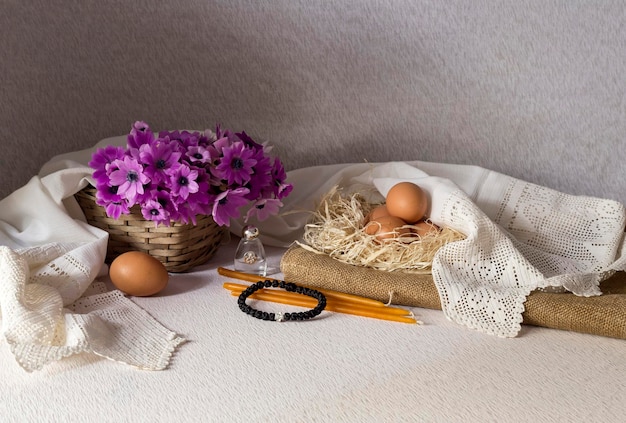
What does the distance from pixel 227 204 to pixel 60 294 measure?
1.08 ft

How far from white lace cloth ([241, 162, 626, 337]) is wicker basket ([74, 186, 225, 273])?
0.67 ft

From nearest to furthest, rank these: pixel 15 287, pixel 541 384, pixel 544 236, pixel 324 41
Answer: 1. pixel 541 384
2. pixel 15 287
3. pixel 544 236
4. pixel 324 41

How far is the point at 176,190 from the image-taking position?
137cm

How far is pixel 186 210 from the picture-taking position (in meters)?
1.40

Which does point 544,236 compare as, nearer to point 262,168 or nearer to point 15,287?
point 262,168

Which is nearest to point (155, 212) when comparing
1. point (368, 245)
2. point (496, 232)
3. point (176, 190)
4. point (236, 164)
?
point (176, 190)

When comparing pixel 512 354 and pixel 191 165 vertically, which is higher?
pixel 191 165

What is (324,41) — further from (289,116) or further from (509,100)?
(509,100)

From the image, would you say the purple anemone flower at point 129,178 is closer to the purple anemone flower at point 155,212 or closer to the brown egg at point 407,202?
the purple anemone flower at point 155,212

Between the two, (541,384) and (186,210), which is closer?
(541,384)

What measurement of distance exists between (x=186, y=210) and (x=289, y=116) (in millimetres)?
592

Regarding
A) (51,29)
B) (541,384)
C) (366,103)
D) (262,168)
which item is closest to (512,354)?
(541,384)

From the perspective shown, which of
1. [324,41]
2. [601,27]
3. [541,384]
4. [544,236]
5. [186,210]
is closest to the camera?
[541,384]

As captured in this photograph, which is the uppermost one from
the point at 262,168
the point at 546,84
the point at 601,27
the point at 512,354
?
the point at 601,27
